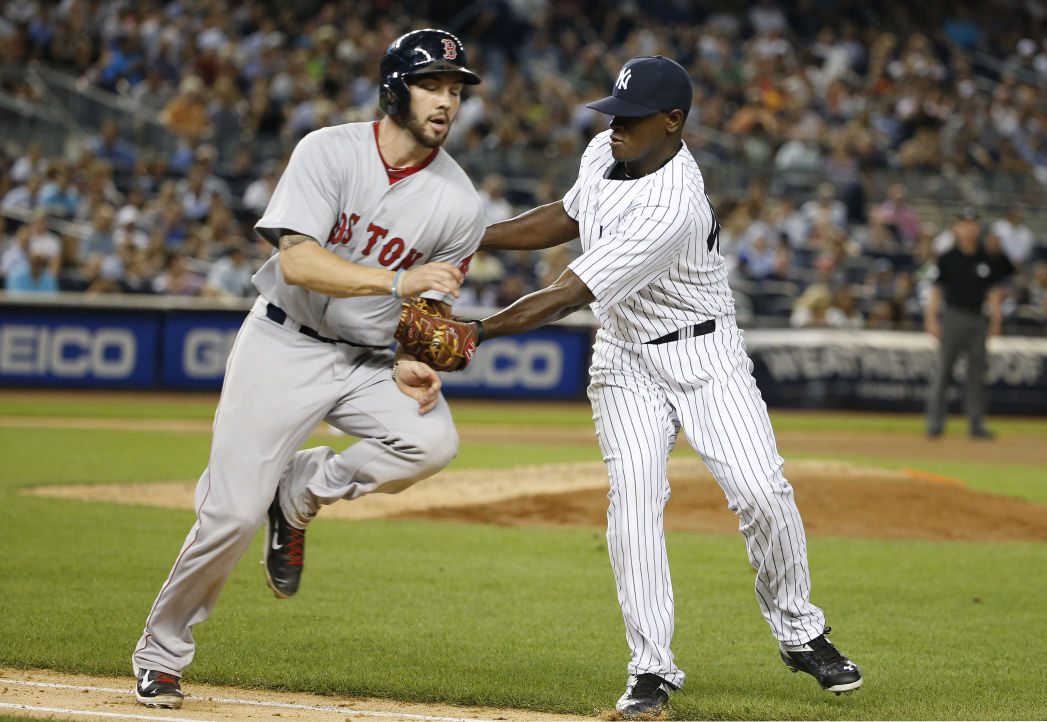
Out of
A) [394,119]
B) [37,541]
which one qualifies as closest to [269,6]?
[37,541]

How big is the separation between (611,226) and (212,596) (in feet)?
6.25

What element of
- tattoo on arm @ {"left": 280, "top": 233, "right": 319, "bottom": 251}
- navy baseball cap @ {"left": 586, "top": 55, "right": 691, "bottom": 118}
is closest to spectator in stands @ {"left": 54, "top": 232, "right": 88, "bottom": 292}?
tattoo on arm @ {"left": 280, "top": 233, "right": 319, "bottom": 251}

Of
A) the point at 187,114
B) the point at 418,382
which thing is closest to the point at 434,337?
the point at 418,382

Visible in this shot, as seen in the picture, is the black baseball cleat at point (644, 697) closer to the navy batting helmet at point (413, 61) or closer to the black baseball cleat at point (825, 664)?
the black baseball cleat at point (825, 664)

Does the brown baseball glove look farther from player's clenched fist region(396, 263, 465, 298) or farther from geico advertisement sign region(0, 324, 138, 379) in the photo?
geico advertisement sign region(0, 324, 138, 379)

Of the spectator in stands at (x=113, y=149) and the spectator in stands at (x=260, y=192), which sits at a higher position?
the spectator in stands at (x=113, y=149)

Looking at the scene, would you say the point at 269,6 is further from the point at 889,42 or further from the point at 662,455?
the point at 662,455

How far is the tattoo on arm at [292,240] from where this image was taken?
14.1 ft

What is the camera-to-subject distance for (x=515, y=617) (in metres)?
6.12

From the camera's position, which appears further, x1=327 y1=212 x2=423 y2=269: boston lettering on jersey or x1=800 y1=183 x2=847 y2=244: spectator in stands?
x1=800 y1=183 x2=847 y2=244: spectator in stands

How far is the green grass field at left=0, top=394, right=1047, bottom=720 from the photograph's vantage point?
15.9ft

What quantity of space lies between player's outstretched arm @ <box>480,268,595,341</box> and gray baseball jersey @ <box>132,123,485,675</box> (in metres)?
0.27

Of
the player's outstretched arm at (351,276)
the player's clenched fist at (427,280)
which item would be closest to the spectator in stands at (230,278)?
the player's outstretched arm at (351,276)

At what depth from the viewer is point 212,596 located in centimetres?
456
